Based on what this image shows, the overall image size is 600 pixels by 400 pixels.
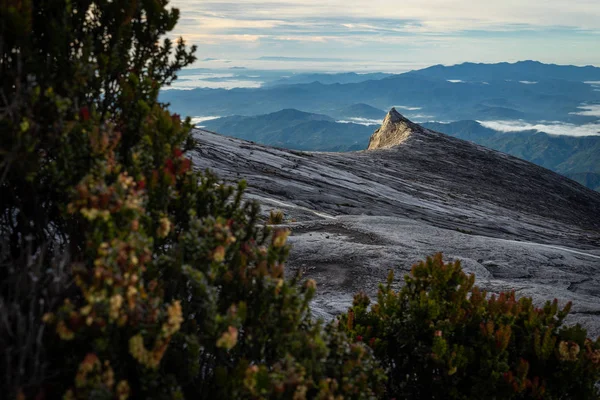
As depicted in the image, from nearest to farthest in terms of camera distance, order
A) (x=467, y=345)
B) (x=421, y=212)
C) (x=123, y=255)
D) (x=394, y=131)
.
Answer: (x=123, y=255) < (x=467, y=345) < (x=421, y=212) < (x=394, y=131)

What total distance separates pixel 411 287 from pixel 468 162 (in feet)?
139

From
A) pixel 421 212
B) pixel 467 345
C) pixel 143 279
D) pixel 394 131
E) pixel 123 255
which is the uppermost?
pixel 394 131

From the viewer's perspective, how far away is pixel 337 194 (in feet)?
85.6

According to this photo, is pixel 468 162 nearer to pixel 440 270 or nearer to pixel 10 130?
pixel 440 270

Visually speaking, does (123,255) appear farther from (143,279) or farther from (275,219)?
(275,219)

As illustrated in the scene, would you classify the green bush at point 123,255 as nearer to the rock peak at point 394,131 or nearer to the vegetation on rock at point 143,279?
the vegetation on rock at point 143,279

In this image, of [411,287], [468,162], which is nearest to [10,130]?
[411,287]

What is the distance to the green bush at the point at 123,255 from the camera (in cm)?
404

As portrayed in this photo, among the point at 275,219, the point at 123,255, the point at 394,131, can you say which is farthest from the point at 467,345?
the point at 394,131

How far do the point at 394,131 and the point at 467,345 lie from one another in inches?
2044

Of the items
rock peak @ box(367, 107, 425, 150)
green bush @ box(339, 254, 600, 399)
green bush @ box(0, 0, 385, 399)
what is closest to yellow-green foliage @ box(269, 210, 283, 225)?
green bush @ box(339, 254, 600, 399)

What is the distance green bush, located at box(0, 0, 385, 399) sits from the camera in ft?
13.3

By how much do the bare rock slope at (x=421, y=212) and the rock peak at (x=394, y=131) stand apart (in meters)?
0.23

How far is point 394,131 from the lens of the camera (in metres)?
57.2
